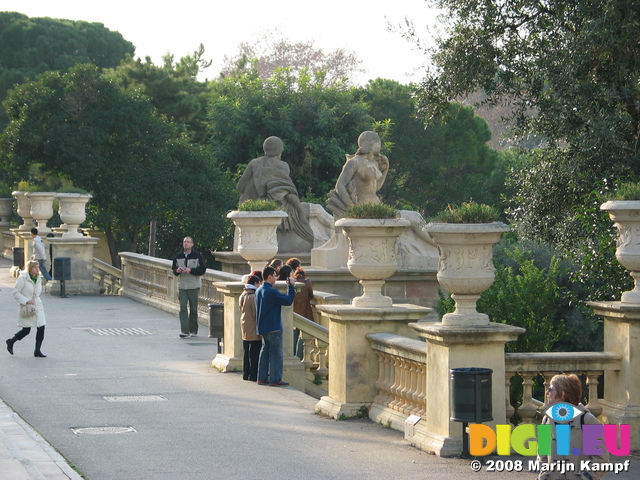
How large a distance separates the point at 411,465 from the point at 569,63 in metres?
7.91

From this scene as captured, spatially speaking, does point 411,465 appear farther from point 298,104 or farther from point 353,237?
point 298,104

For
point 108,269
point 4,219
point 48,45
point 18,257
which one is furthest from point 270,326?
point 48,45

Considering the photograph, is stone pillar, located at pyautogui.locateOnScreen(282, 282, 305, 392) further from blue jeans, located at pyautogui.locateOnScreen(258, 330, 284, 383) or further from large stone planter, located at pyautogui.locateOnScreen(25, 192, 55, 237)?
large stone planter, located at pyautogui.locateOnScreen(25, 192, 55, 237)

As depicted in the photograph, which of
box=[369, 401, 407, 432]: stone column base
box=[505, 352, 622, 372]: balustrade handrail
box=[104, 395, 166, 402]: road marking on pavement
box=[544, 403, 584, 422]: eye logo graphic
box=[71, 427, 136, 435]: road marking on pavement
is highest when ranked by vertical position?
box=[544, 403, 584, 422]: eye logo graphic

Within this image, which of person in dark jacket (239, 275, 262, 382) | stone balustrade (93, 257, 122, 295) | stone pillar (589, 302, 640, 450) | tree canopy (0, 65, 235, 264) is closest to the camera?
stone pillar (589, 302, 640, 450)

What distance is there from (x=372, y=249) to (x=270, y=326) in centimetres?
229

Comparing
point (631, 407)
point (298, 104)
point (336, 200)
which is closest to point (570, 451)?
point (631, 407)

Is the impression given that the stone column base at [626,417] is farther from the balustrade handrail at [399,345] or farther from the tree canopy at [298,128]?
the tree canopy at [298,128]

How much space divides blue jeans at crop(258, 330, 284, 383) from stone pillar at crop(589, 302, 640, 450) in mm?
4440

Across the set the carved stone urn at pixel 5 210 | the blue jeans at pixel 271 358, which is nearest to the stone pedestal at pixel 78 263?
the blue jeans at pixel 271 358

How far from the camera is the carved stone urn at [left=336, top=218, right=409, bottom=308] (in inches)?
444

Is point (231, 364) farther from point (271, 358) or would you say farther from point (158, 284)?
point (158, 284)

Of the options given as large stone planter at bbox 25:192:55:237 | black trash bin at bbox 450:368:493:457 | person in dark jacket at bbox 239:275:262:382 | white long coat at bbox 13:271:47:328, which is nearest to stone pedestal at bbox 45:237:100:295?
large stone planter at bbox 25:192:55:237

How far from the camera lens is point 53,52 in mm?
53812
